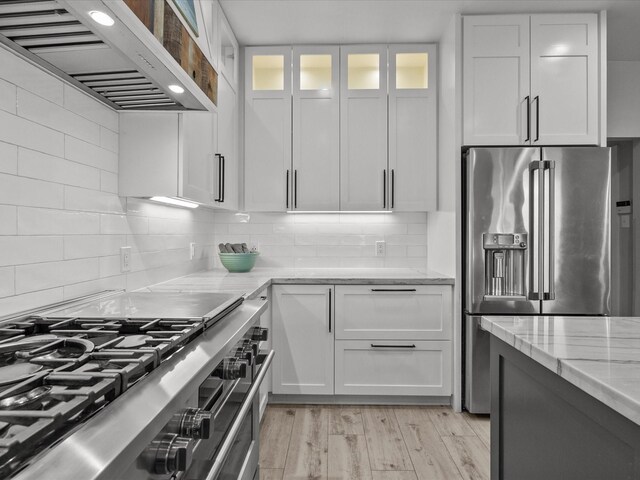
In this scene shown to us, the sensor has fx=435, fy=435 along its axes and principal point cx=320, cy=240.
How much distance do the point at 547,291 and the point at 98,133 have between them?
2.53 meters

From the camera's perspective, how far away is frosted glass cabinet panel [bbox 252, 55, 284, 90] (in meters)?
3.26

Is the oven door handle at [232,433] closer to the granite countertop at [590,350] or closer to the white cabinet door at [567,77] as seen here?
the granite countertop at [590,350]

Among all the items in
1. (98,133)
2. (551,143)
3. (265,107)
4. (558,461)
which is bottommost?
(558,461)

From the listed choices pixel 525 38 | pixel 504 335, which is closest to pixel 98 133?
pixel 504 335

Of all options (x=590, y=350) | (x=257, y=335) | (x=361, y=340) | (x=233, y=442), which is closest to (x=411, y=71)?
(x=361, y=340)

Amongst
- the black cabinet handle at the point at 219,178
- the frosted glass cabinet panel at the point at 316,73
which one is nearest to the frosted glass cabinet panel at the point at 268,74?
the frosted glass cabinet panel at the point at 316,73

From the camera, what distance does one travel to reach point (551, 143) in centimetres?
272

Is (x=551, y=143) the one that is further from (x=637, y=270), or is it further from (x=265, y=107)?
(x=265, y=107)

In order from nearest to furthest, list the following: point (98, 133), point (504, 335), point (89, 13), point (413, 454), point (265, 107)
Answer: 1. point (89, 13)
2. point (504, 335)
3. point (98, 133)
4. point (413, 454)
5. point (265, 107)

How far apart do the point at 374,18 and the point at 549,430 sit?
2.58 metres

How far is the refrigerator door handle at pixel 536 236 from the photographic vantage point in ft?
8.48

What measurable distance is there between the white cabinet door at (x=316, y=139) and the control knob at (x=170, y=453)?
2521mm

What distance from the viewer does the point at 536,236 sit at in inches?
102

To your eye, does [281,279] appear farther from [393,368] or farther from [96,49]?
[96,49]
